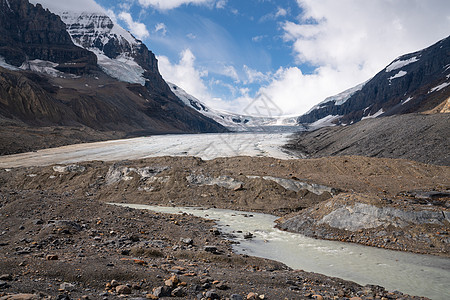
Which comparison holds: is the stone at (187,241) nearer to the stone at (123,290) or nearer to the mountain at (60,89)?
the stone at (123,290)

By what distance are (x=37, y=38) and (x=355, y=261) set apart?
221m

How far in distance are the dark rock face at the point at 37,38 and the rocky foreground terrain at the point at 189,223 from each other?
167 metres

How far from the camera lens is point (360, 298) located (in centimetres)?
768

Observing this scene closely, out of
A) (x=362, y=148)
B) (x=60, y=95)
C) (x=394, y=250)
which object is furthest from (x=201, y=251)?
(x=60, y=95)

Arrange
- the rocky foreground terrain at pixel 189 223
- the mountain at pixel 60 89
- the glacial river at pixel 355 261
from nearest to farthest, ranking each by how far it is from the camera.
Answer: the rocky foreground terrain at pixel 189 223 < the glacial river at pixel 355 261 < the mountain at pixel 60 89

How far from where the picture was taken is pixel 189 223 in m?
17.0

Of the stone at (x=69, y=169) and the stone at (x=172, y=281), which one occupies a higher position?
the stone at (x=172, y=281)

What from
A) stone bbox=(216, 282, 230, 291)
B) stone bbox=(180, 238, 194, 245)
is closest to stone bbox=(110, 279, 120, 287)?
stone bbox=(216, 282, 230, 291)

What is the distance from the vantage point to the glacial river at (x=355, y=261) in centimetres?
999

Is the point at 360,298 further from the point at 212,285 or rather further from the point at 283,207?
the point at 283,207

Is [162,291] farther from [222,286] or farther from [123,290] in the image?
[222,286]

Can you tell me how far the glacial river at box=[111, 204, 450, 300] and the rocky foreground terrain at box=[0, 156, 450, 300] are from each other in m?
0.94

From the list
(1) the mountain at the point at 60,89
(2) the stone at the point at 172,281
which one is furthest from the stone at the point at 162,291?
(1) the mountain at the point at 60,89

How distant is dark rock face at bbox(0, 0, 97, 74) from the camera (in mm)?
166387
